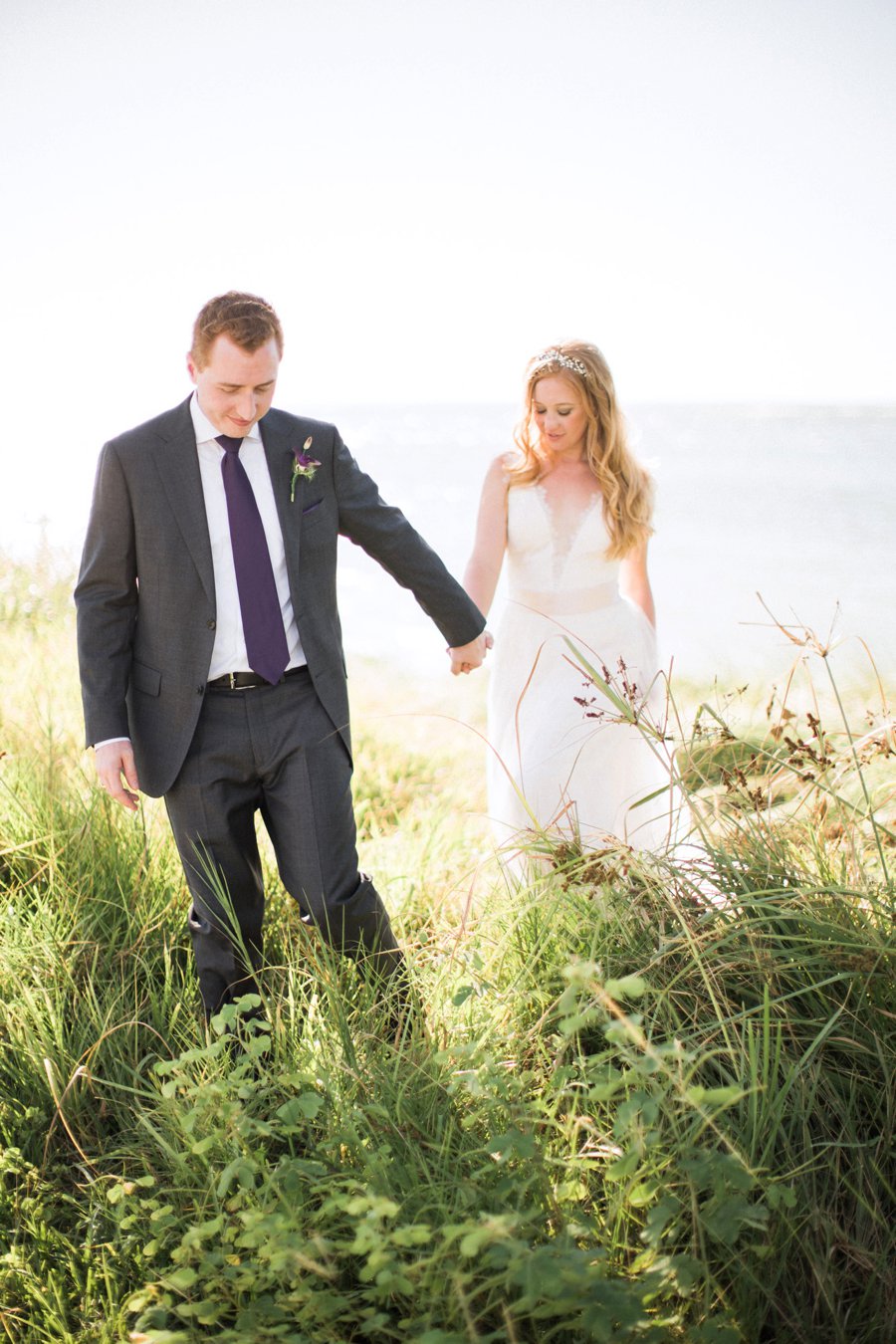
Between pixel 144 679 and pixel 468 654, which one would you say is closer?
pixel 144 679

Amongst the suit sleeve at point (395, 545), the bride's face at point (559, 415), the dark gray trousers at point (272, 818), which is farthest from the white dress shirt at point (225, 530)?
the bride's face at point (559, 415)

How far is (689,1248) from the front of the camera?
1.94 metres

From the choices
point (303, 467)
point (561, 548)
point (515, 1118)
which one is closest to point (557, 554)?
point (561, 548)

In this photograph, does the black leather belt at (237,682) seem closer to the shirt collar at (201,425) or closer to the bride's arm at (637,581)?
the shirt collar at (201,425)

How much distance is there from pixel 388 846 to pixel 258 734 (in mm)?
1648

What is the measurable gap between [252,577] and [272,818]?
2.54ft

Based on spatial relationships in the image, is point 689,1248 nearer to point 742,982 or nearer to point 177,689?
point 742,982

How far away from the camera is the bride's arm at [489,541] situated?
4.33 metres

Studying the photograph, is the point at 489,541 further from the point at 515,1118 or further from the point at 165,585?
the point at 515,1118

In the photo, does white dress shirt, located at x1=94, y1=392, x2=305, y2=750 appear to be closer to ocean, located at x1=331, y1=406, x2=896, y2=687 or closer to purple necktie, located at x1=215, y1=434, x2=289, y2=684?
purple necktie, located at x1=215, y1=434, x2=289, y2=684

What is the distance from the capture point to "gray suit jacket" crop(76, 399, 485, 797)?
3.07m

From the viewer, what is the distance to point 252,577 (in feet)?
10.2

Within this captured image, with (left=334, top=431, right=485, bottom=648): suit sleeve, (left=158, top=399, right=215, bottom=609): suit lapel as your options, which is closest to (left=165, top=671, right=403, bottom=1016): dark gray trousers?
(left=158, top=399, right=215, bottom=609): suit lapel

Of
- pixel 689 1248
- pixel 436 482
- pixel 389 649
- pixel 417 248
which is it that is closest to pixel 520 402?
pixel 689 1248
